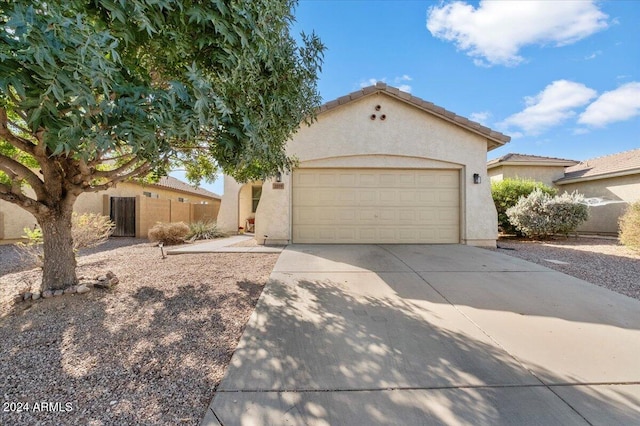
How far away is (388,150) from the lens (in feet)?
31.2

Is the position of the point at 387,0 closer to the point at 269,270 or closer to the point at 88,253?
the point at 269,270

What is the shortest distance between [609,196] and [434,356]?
1825cm

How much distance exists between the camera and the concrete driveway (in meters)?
2.19

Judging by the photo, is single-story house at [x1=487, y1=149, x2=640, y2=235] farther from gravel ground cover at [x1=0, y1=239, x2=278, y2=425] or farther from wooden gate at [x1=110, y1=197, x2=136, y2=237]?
wooden gate at [x1=110, y1=197, x2=136, y2=237]

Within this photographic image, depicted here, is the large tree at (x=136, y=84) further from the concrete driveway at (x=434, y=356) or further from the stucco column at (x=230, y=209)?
the stucco column at (x=230, y=209)

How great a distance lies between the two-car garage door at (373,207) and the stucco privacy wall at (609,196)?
1060 cm

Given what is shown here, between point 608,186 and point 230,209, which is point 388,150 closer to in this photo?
point 230,209

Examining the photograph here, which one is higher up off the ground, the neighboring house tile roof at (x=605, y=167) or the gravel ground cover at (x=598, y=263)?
the neighboring house tile roof at (x=605, y=167)

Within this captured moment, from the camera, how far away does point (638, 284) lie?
5430mm

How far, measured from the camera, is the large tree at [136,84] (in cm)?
215

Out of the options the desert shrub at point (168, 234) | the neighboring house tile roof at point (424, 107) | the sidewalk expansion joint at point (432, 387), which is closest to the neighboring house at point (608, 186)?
the neighboring house tile roof at point (424, 107)

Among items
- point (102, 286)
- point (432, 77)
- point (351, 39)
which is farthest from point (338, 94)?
point (102, 286)

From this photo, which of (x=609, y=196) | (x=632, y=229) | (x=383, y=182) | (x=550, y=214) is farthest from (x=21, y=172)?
(x=609, y=196)

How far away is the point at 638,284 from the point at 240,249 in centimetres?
923
